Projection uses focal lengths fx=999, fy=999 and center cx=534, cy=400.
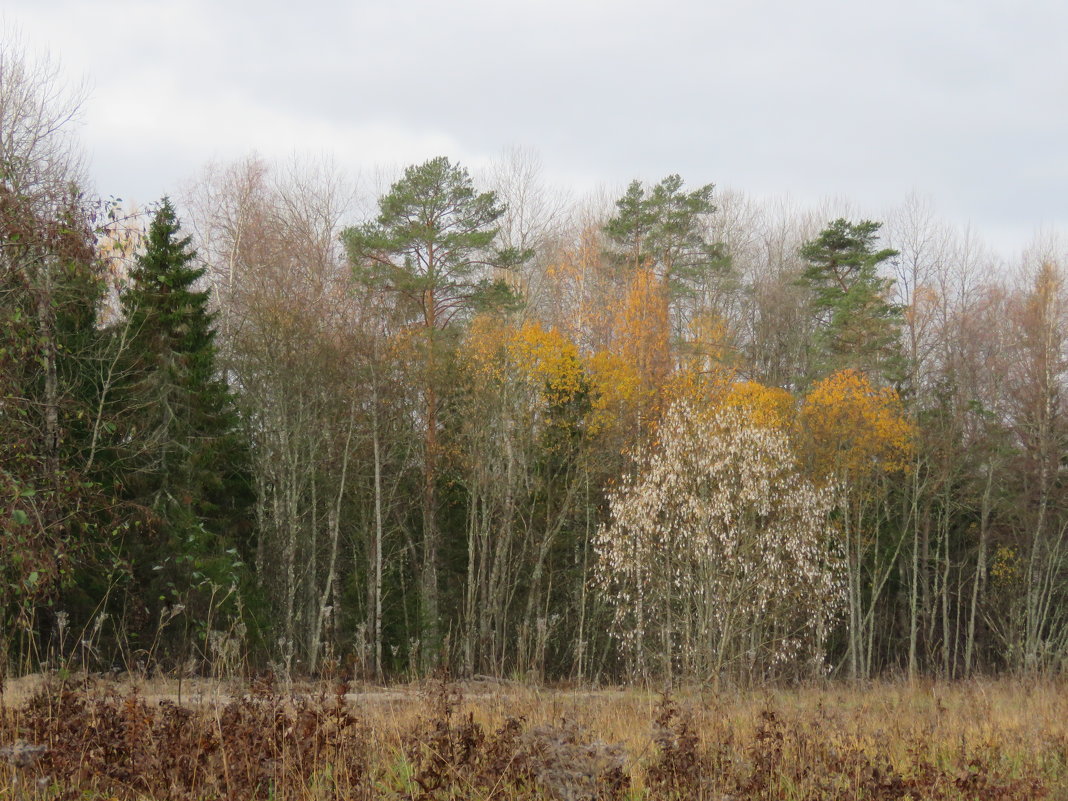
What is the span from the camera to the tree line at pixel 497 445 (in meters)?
17.5

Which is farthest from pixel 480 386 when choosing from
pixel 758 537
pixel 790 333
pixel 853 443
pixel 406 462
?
pixel 790 333

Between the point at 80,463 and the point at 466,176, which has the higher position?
the point at 466,176

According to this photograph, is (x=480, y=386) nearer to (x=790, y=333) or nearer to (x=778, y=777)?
(x=778, y=777)

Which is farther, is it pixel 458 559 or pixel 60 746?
pixel 458 559

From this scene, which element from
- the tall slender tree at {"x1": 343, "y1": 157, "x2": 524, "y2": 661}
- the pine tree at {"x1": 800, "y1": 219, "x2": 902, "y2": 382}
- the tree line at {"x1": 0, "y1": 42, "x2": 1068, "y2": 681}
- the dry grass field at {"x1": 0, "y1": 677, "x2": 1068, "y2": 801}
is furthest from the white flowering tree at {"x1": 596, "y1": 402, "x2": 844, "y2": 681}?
the pine tree at {"x1": 800, "y1": 219, "x2": 902, "y2": 382}

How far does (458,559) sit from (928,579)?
53.7 ft

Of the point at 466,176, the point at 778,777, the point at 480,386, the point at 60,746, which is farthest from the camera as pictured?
the point at 466,176

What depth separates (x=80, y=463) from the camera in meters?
18.1

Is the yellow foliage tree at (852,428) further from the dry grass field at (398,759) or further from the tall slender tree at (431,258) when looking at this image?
the dry grass field at (398,759)

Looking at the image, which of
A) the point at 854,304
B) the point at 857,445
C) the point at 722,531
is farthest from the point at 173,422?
the point at 854,304

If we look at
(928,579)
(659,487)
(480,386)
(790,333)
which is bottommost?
(928,579)

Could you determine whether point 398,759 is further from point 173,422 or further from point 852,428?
point 852,428

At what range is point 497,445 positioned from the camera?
971 inches

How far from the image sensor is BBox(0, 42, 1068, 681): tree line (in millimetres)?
17516
